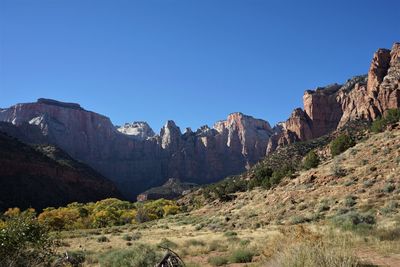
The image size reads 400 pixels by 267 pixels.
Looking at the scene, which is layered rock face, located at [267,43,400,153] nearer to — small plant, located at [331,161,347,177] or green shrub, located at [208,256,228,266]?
small plant, located at [331,161,347,177]

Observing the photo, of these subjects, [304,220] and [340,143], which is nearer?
[304,220]

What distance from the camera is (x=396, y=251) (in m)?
12.2

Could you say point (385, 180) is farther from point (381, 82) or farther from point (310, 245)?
point (381, 82)

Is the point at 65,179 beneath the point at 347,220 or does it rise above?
above

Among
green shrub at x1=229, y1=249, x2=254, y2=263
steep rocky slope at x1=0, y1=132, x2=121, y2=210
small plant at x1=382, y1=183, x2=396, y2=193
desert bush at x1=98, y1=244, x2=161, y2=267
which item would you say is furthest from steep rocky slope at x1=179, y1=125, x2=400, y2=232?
steep rocky slope at x1=0, y1=132, x2=121, y2=210

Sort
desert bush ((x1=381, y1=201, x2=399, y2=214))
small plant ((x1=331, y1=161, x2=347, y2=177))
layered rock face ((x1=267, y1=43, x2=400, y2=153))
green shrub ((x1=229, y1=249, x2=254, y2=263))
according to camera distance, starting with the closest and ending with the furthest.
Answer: green shrub ((x1=229, y1=249, x2=254, y2=263)) → desert bush ((x1=381, y1=201, x2=399, y2=214)) → small plant ((x1=331, y1=161, x2=347, y2=177)) → layered rock face ((x1=267, y1=43, x2=400, y2=153))

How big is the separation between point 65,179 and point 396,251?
118955 mm

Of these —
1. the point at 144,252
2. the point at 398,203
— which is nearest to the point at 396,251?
the point at 144,252

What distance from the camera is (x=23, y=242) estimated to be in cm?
1120

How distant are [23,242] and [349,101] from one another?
161 m

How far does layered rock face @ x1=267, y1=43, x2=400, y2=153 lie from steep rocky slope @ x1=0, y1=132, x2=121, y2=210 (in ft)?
235

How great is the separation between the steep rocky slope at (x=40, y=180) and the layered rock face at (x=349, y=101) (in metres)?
71.5

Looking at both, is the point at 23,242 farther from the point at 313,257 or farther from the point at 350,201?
the point at 350,201

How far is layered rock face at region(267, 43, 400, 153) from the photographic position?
125 m
